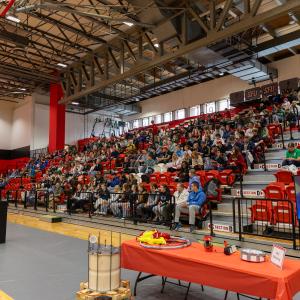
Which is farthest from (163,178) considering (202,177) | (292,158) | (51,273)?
(51,273)

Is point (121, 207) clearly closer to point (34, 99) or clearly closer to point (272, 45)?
point (272, 45)

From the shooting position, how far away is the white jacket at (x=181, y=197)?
8.08 metres

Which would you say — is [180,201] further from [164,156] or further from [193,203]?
[164,156]

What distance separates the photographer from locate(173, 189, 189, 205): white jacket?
8078 millimetres

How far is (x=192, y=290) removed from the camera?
4.25m

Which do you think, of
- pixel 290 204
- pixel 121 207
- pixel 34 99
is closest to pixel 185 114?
pixel 34 99

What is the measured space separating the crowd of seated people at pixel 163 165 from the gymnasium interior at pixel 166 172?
58 mm

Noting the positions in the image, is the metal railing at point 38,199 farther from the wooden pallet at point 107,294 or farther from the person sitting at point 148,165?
the wooden pallet at point 107,294

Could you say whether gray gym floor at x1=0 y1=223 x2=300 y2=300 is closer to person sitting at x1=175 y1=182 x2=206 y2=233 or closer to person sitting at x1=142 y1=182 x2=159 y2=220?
person sitting at x1=142 y1=182 x2=159 y2=220

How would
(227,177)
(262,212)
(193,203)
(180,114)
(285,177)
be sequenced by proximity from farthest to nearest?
1. (180,114)
2. (227,177)
3. (285,177)
4. (193,203)
5. (262,212)

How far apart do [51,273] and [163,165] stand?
803cm

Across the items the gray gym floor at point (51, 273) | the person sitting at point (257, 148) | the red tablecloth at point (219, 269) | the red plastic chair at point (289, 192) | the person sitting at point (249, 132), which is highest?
the person sitting at point (249, 132)

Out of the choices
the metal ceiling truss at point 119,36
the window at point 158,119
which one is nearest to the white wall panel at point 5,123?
Answer: the metal ceiling truss at point 119,36

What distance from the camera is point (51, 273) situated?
5090 mm
